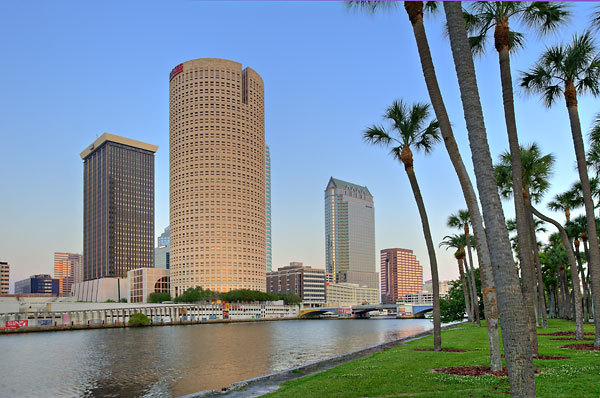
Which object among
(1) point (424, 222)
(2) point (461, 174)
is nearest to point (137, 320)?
(1) point (424, 222)

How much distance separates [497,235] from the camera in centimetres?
1036

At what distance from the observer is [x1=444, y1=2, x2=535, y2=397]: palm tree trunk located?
31.9 ft

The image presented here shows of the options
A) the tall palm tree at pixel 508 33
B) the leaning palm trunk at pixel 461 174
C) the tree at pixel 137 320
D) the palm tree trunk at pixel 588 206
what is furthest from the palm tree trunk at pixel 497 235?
the tree at pixel 137 320

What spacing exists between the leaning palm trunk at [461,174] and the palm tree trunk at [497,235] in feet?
22.3

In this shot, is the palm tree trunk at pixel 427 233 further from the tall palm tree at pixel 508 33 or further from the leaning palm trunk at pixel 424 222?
the tall palm tree at pixel 508 33

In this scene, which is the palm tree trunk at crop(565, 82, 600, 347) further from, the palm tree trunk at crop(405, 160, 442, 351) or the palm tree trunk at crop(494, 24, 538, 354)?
the palm tree trunk at crop(405, 160, 442, 351)

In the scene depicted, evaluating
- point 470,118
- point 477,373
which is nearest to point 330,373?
point 477,373

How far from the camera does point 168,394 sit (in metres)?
29.2

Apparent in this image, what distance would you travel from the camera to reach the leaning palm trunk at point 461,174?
1942 cm

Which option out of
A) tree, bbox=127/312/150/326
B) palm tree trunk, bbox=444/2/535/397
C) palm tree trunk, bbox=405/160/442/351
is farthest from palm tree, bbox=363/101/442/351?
tree, bbox=127/312/150/326

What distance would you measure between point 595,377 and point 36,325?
148 metres

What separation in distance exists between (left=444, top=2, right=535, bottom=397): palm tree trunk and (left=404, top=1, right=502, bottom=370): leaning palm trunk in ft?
22.3

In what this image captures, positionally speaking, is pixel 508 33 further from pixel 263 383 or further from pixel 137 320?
pixel 137 320

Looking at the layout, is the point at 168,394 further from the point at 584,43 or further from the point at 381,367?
the point at 584,43
